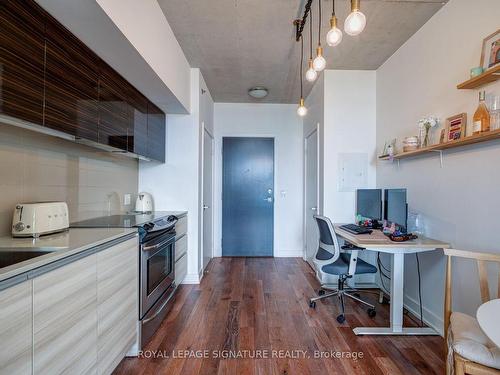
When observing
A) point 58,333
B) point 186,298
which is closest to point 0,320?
point 58,333

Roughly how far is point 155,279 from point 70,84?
1.54m

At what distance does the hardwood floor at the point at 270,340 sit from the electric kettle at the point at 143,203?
1.03m

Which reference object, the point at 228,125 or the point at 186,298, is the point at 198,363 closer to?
the point at 186,298

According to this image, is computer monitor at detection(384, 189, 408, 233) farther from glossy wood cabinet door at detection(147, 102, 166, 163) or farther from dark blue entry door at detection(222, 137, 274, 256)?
glossy wood cabinet door at detection(147, 102, 166, 163)

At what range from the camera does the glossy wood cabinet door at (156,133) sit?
2770 millimetres

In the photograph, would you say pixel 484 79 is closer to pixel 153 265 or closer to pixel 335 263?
pixel 335 263

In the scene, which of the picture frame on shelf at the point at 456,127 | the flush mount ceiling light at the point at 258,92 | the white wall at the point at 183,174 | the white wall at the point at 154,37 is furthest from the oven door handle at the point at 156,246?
the flush mount ceiling light at the point at 258,92

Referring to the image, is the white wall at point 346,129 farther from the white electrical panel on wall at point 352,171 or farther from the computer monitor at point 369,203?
the computer monitor at point 369,203

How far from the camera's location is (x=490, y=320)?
1007 millimetres

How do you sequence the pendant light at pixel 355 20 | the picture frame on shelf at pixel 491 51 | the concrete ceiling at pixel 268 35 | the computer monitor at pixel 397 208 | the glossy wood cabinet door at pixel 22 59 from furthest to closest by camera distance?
the computer monitor at pixel 397 208
the concrete ceiling at pixel 268 35
the picture frame on shelf at pixel 491 51
the pendant light at pixel 355 20
the glossy wood cabinet door at pixel 22 59

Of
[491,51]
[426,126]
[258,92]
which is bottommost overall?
[426,126]

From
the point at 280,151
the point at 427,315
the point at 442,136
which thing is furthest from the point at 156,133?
the point at 427,315

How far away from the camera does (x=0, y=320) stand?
845mm

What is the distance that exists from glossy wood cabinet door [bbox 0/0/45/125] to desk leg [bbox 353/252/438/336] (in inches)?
104
